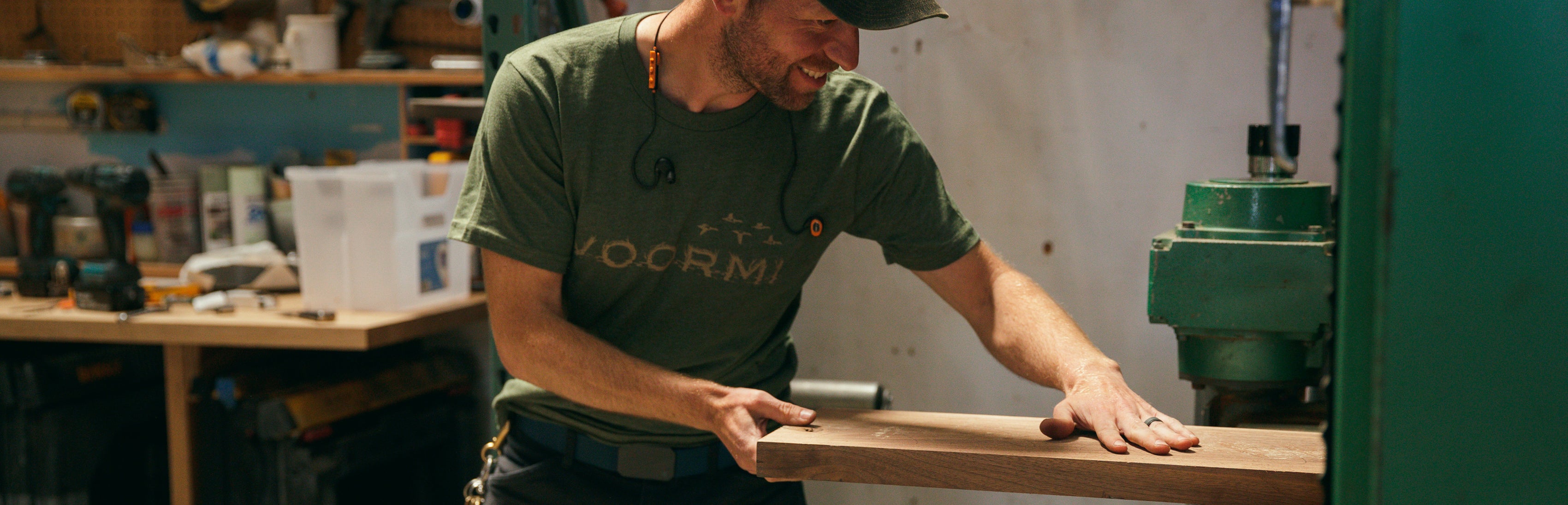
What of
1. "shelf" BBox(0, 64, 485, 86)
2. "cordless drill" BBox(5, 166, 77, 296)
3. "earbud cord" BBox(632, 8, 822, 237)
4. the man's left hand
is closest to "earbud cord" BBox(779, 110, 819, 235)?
"earbud cord" BBox(632, 8, 822, 237)

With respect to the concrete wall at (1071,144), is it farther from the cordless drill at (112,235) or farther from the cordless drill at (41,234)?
the cordless drill at (41,234)

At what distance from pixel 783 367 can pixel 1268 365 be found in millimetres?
616

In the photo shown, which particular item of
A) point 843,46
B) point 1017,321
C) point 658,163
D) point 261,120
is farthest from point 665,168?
point 261,120

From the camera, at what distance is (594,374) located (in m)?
1.16

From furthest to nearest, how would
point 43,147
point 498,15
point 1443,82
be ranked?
1. point 43,147
2. point 498,15
3. point 1443,82

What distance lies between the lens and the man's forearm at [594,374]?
1102mm

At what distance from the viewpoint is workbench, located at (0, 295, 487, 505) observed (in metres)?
1.93

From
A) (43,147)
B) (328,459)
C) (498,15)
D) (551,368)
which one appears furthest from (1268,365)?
(43,147)

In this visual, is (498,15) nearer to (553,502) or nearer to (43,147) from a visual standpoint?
(553,502)

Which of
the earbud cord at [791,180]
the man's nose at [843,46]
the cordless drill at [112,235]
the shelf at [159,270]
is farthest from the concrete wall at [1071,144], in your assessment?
the shelf at [159,270]

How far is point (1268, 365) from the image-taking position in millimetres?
1229

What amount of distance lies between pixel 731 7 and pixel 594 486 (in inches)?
24.2

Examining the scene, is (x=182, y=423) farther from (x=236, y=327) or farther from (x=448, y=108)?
(x=448, y=108)

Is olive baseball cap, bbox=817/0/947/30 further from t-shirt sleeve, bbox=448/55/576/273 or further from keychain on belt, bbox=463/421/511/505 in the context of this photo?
keychain on belt, bbox=463/421/511/505
